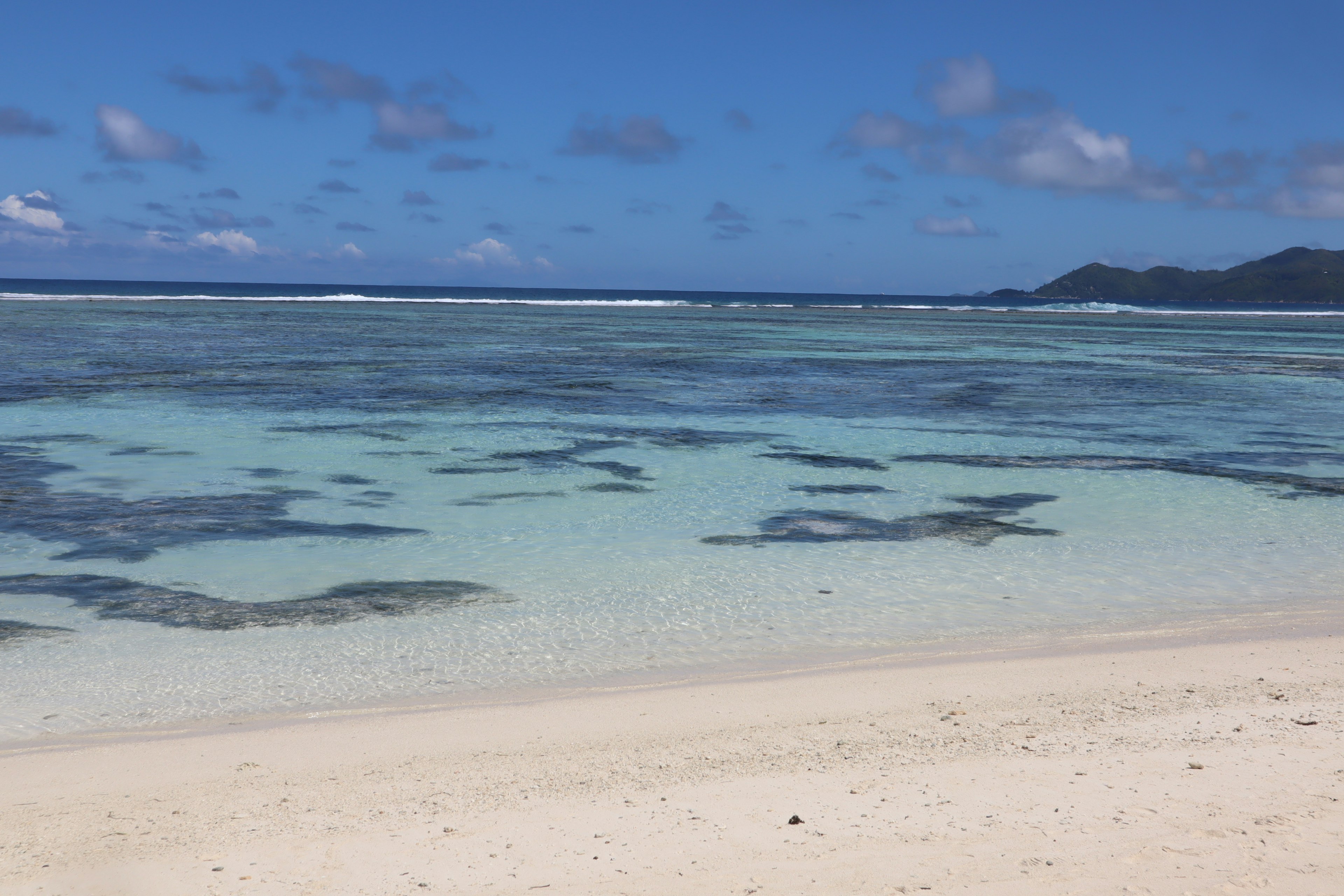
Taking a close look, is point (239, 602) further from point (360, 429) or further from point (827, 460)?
point (360, 429)

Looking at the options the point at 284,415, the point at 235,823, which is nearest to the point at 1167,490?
the point at 235,823

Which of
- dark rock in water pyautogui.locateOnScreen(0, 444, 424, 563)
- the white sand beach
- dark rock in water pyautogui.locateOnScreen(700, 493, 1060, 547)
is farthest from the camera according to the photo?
dark rock in water pyautogui.locateOnScreen(700, 493, 1060, 547)

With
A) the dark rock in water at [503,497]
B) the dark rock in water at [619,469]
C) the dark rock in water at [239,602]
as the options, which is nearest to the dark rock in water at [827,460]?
the dark rock in water at [619,469]

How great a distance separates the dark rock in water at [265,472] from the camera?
1152 centimetres

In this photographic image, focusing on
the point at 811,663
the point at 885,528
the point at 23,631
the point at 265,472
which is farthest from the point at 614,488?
the point at 23,631

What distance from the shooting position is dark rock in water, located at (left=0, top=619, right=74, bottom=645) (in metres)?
6.12

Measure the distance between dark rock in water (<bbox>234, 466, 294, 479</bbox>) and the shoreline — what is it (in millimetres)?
6857

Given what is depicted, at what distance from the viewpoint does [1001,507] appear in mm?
10523

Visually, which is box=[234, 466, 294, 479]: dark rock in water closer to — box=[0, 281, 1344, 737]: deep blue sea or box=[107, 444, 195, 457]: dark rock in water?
box=[0, 281, 1344, 737]: deep blue sea

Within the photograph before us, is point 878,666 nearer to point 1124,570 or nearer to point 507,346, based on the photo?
point 1124,570

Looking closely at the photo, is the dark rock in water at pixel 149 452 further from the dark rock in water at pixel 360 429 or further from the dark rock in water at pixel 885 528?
the dark rock in water at pixel 885 528

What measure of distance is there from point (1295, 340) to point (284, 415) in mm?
54135

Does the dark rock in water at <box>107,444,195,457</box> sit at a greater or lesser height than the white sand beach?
greater

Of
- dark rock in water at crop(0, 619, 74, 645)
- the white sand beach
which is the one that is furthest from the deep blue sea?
the white sand beach
